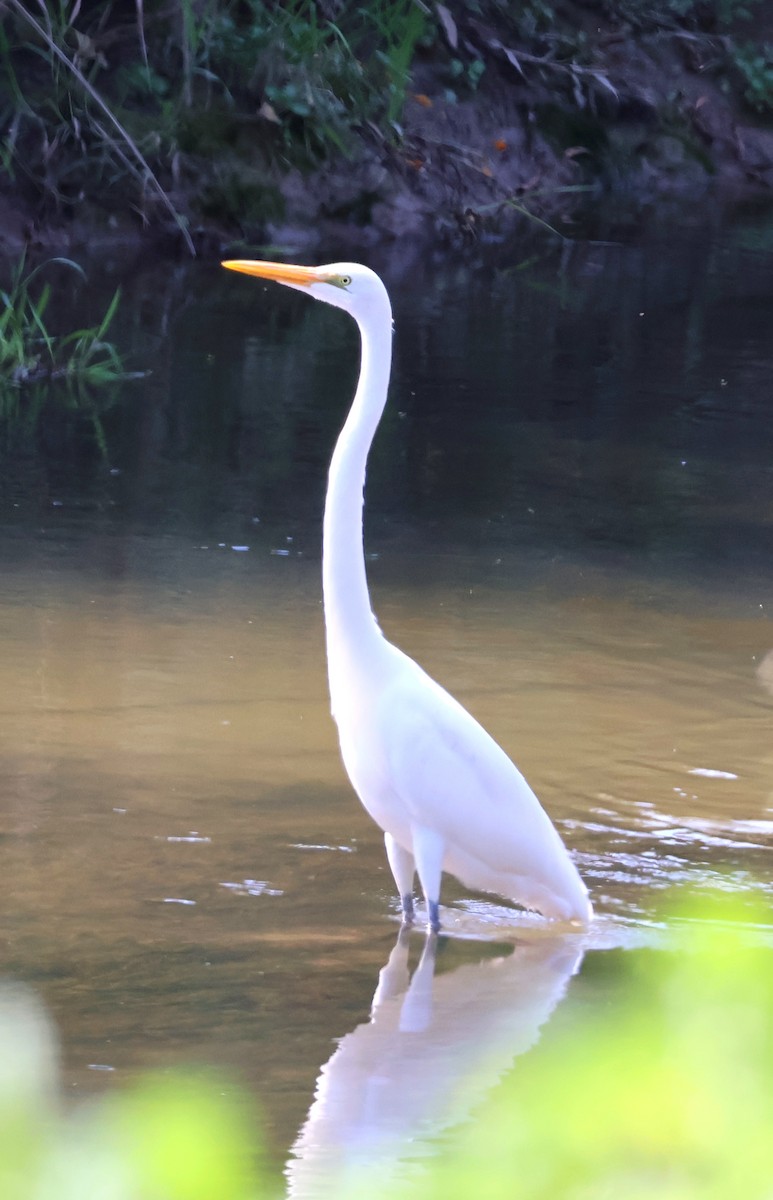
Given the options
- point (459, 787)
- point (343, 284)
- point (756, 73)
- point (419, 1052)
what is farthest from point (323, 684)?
point (756, 73)

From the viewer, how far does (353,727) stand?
339 cm

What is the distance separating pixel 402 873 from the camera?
3.51m

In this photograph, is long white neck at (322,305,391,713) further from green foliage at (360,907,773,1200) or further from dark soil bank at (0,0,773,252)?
dark soil bank at (0,0,773,252)

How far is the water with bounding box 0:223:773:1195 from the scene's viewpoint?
312 cm

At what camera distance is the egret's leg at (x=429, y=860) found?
336 centimetres

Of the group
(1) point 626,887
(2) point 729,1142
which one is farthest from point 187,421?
(2) point 729,1142

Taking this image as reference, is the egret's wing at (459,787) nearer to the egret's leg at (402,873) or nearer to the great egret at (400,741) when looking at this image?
the great egret at (400,741)

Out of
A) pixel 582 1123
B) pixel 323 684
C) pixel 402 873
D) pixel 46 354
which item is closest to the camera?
pixel 582 1123

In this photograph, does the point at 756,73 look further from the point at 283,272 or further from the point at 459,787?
the point at 459,787

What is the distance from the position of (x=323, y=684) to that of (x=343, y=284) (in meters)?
1.58

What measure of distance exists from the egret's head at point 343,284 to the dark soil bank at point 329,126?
740 cm

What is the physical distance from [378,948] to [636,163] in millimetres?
14899

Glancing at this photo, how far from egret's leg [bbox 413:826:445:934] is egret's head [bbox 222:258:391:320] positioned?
1.04 metres

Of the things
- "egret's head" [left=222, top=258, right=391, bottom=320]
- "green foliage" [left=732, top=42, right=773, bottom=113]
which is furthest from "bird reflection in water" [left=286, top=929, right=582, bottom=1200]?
"green foliage" [left=732, top=42, right=773, bottom=113]
